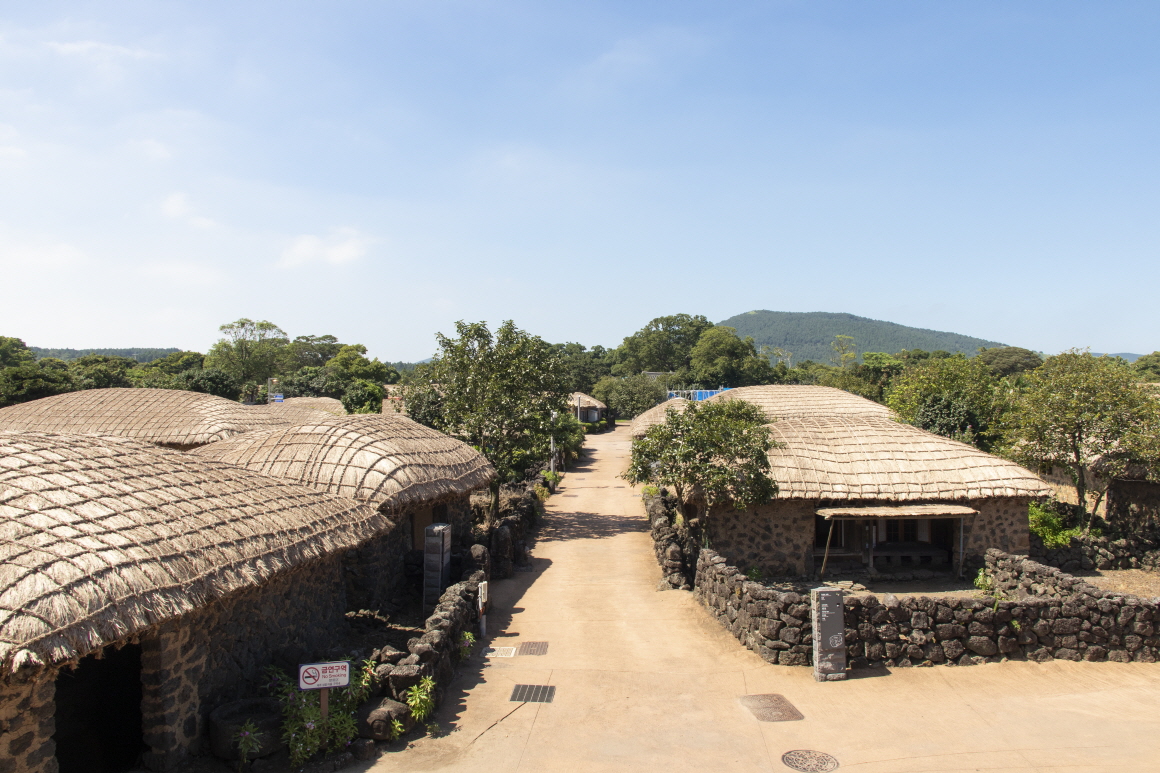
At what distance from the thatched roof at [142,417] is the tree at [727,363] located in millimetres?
55502

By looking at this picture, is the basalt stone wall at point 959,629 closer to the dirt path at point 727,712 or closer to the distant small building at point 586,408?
the dirt path at point 727,712

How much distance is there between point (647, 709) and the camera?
10148 mm

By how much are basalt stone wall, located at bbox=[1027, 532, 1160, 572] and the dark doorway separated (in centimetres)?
1977

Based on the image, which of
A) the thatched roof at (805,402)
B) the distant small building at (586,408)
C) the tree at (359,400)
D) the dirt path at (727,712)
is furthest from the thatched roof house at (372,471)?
the distant small building at (586,408)

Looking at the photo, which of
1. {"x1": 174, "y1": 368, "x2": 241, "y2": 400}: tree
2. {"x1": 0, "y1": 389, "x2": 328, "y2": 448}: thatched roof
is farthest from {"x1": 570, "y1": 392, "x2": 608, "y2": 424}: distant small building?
{"x1": 0, "y1": 389, "x2": 328, "y2": 448}: thatched roof

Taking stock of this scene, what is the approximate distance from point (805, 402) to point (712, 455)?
14.5 m

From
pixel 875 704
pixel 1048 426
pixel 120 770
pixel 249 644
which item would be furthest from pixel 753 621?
pixel 1048 426

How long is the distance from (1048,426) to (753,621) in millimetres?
12463

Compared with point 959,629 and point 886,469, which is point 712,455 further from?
point 959,629

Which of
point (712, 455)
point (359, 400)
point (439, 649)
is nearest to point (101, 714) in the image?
point (439, 649)

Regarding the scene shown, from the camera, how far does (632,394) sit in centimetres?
6675

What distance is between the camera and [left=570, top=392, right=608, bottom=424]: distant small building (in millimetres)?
61525

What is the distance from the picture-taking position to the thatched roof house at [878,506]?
53.9 ft

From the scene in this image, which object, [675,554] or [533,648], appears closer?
[533,648]
